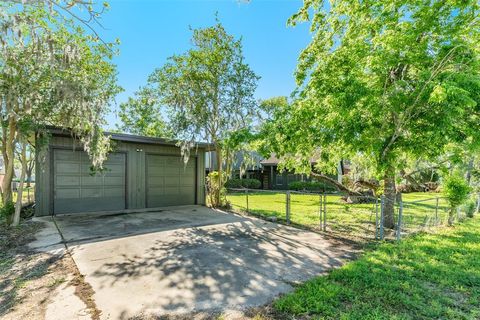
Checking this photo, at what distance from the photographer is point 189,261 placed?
4598mm

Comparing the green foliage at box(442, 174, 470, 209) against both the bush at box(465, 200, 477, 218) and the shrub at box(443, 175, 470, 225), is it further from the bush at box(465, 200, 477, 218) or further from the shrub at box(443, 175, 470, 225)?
the bush at box(465, 200, 477, 218)

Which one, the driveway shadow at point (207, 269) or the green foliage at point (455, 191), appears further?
the green foliage at point (455, 191)

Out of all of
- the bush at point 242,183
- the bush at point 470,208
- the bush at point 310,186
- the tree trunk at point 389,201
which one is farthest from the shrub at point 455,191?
the bush at point 242,183

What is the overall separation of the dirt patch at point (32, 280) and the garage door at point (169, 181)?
5.26 meters

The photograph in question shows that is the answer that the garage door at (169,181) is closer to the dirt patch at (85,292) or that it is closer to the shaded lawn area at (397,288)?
the dirt patch at (85,292)

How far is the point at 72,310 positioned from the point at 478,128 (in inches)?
281

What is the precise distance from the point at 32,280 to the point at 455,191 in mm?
10271

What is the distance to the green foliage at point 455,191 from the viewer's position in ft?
25.1

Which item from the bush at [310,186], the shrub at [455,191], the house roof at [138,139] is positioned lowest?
the bush at [310,186]

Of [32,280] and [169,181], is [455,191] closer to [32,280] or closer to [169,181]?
[169,181]

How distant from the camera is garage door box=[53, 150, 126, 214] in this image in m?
8.86

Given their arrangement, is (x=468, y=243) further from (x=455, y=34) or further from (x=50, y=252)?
(x=50, y=252)

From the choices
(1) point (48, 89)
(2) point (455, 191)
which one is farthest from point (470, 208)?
(1) point (48, 89)

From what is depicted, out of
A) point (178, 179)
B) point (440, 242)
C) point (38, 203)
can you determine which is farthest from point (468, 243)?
point (38, 203)
